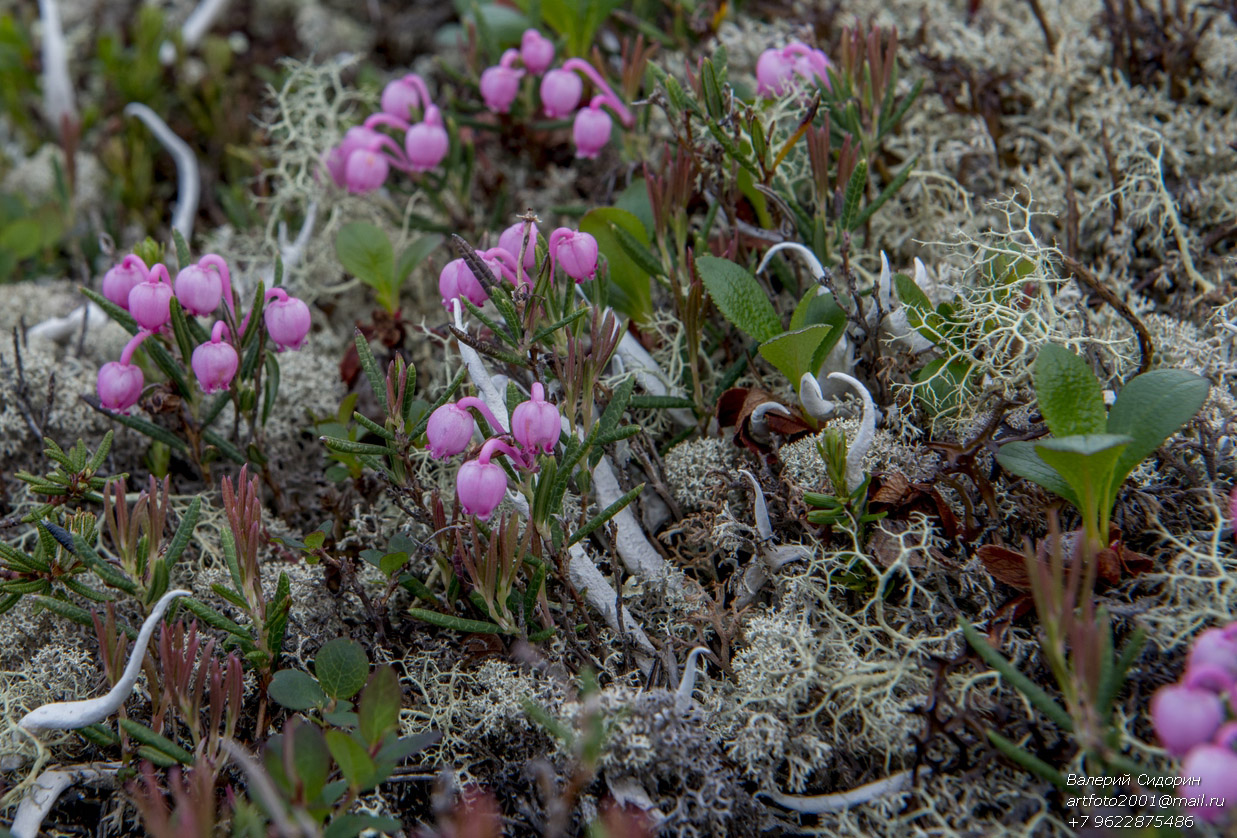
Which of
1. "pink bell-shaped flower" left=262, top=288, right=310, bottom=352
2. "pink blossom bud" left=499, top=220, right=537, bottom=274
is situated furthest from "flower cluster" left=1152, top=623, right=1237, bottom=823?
"pink bell-shaped flower" left=262, top=288, right=310, bottom=352

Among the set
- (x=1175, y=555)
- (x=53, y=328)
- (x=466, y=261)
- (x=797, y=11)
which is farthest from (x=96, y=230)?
(x=1175, y=555)

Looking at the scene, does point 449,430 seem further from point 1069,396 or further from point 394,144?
point 394,144

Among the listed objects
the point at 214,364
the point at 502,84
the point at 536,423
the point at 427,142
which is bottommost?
the point at 214,364

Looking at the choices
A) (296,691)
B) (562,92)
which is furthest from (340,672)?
(562,92)

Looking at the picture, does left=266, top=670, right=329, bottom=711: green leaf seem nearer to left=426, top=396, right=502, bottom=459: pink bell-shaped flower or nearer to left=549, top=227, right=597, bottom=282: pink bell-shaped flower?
left=426, top=396, right=502, bottom=459: pink bell-shaped flower

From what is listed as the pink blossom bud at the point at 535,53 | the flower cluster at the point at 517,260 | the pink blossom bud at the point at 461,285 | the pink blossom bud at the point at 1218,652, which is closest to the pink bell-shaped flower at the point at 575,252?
the flower cluster at the point at 517,260
